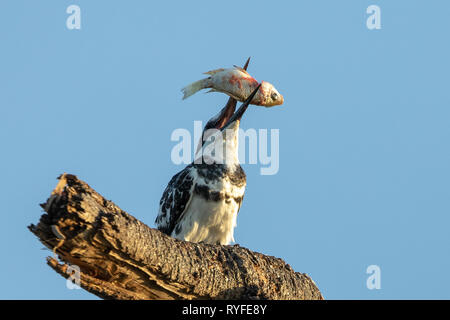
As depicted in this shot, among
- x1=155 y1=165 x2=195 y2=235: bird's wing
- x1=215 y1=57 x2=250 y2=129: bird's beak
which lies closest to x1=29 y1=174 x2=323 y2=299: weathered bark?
x1=155 y1=165 x2=195 y2=235: bird's wing

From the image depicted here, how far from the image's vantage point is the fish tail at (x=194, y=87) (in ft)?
28.6

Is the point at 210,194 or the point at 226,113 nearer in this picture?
the point at 210,194

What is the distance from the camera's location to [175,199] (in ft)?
29.3

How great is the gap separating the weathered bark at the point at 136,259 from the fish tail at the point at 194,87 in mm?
2796

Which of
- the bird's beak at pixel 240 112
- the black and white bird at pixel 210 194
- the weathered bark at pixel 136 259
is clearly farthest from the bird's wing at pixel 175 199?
the weathered bark at pixel 136 259

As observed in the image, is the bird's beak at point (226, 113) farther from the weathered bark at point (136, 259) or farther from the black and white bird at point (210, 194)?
the weathered bark at point (136, 259)

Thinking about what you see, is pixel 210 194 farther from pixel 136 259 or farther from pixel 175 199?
pixel 136 259

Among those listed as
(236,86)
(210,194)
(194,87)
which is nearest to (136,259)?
(210,194)

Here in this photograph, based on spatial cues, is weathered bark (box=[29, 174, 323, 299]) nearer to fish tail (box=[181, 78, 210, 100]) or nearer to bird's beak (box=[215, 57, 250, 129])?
fish tail (box=[181, 78, 210, 100])

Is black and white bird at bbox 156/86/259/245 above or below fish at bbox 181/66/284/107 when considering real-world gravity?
below

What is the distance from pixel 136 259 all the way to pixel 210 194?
11.7ft

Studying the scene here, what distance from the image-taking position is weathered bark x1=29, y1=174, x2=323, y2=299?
4.64m

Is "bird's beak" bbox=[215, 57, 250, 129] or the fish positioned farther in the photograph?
"bird's beak" bbox=[215, 57, 250, 129]

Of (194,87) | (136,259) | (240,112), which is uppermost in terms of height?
(194,87)
